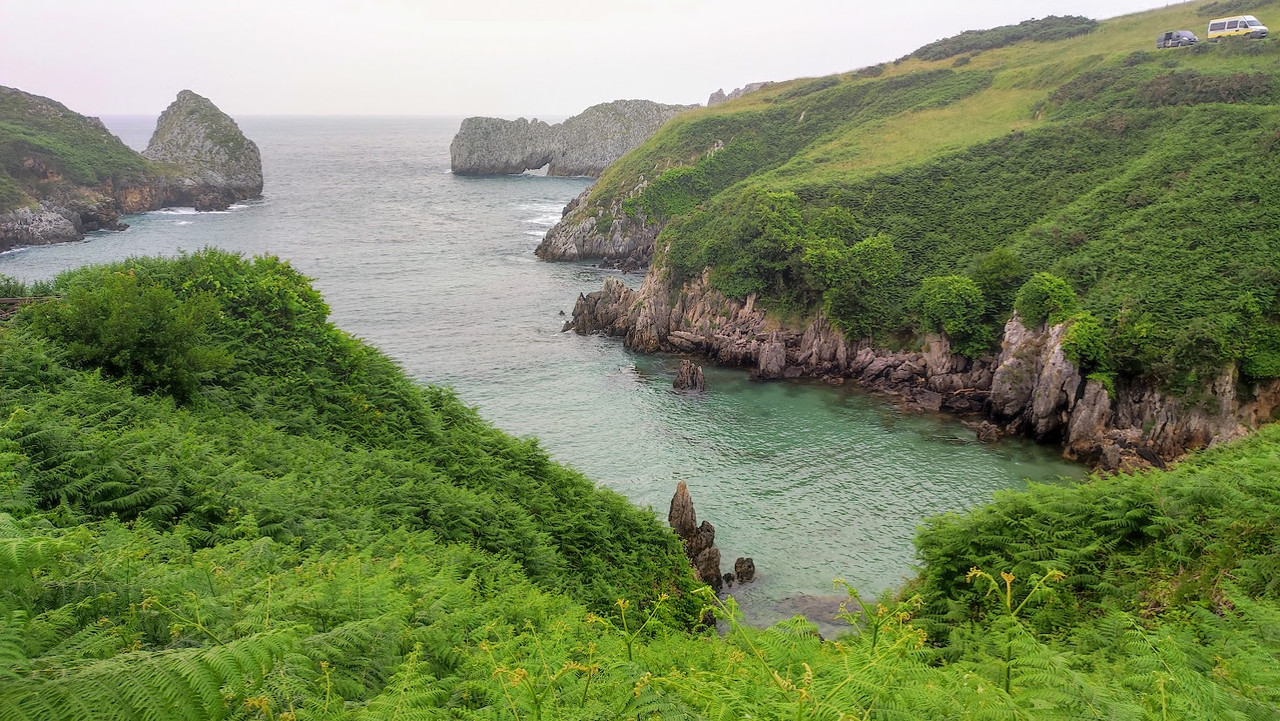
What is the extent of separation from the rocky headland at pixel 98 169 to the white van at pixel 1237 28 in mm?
117765

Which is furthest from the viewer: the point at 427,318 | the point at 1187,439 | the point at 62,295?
the point at 427,318

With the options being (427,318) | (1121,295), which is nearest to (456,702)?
(1121,295)

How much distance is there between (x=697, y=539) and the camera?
85.8ft

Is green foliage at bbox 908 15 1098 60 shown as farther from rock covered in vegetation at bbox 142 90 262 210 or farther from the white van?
rock covered in vegetation at bbox 142 90 262 210

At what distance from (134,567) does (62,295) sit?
16.3m

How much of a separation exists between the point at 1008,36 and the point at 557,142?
9584 cm

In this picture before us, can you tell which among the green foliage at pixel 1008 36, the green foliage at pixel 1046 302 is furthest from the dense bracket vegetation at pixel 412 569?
the green foliage at pixel 1008 36

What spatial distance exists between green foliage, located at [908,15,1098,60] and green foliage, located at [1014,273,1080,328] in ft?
207

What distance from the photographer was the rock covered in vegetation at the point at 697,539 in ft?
80.8

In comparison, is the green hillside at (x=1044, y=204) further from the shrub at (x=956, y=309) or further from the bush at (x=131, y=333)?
the bush at (x=131, y=333)

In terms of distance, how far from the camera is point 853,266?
4809 cm

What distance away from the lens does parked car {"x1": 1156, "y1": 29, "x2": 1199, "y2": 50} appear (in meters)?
64.1

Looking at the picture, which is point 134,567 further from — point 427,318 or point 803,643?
point 427,318

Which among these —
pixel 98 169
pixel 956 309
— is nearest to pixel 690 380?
pixel 956 309
